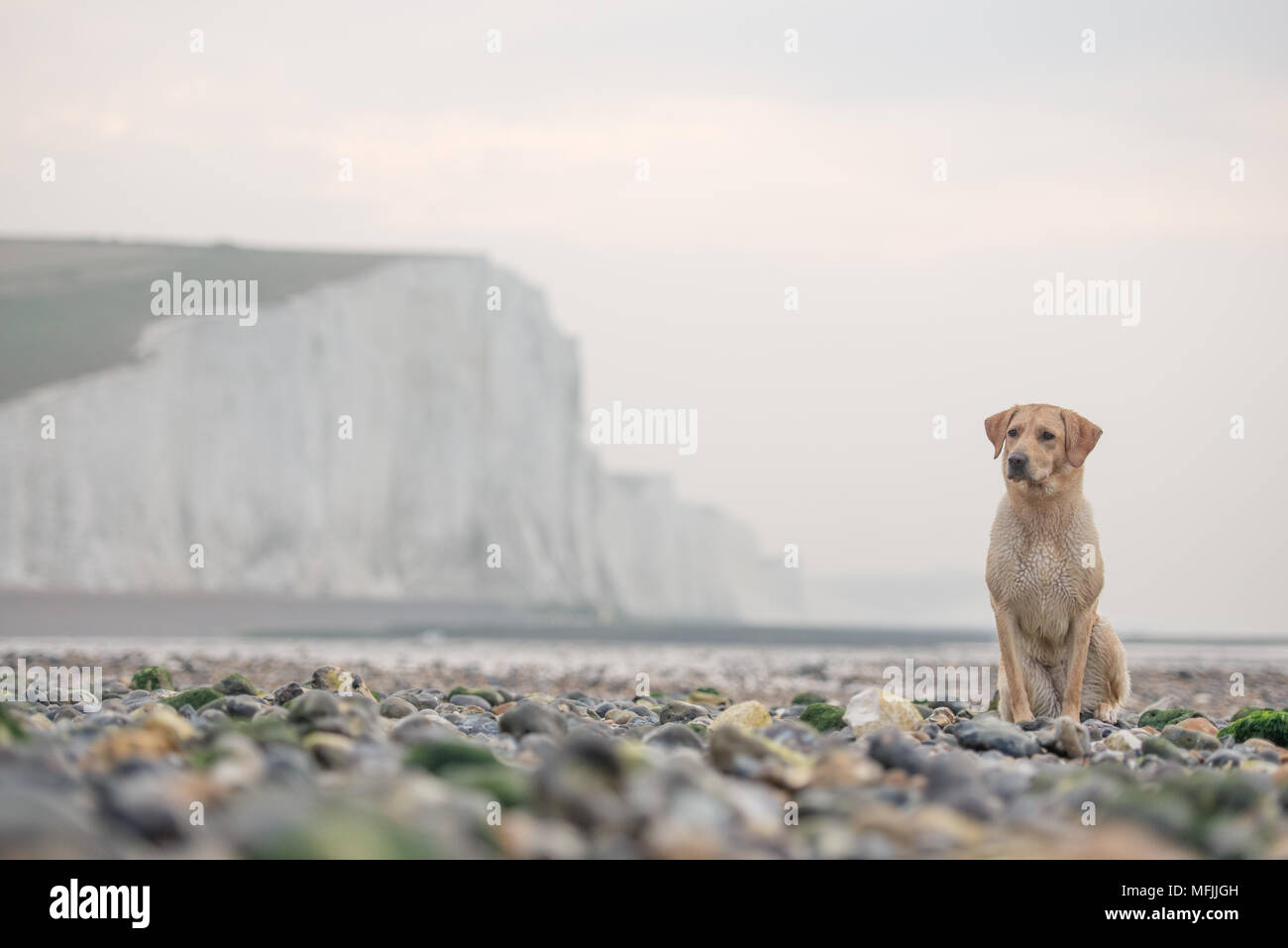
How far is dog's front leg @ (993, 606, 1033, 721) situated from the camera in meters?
6.75

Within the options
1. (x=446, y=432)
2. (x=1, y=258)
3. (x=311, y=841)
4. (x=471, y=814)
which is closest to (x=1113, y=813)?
(x=471, y=814)

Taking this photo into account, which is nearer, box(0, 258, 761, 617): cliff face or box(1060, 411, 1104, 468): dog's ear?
box(1060, 411, 1104, 468): dog's ear

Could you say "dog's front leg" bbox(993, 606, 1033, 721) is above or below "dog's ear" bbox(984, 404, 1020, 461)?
below

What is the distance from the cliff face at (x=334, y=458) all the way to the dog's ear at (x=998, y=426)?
43483 millimetres

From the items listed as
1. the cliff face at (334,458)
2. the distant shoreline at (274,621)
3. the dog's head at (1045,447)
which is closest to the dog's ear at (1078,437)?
the dog's head at (1045,447)

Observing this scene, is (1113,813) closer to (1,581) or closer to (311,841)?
(311,841)

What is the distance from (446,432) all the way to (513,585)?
7.91 metres

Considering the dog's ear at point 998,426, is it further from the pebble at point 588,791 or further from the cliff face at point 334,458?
the cliff face at point 334,458

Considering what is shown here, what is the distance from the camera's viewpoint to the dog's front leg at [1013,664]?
6.75 m

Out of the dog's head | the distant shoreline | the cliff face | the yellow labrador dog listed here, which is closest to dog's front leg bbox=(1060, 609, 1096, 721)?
the yellow labrador dog

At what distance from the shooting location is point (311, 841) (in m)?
3.00

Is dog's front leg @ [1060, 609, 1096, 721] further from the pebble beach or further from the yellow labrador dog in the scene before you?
the pebble beach

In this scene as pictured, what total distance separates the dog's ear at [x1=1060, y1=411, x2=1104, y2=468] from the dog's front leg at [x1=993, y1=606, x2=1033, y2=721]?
0.97 meters

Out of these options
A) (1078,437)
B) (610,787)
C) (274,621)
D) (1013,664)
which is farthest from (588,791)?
(274,621)
